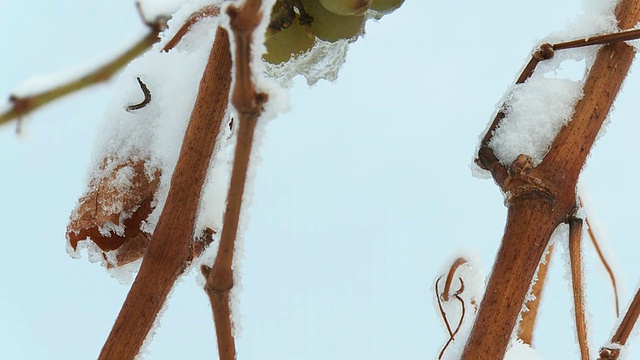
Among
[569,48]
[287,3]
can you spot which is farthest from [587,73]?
[287,3]

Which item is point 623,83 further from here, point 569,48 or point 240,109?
point 240,109

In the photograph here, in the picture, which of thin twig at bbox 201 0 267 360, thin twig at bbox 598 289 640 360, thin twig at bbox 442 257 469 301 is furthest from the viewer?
thin twig at bbox 442 257 469 301

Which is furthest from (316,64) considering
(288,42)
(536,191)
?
(536,191)

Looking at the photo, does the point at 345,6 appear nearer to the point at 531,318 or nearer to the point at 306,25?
the point at 306,25

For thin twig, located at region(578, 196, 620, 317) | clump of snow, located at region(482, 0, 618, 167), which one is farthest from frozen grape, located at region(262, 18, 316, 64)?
thin twig, located at region(578, 196, 620, 317)

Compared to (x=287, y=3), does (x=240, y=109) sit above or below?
below

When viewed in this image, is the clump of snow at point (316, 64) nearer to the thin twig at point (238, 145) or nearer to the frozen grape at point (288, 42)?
the frozen grape at point (288, 42)

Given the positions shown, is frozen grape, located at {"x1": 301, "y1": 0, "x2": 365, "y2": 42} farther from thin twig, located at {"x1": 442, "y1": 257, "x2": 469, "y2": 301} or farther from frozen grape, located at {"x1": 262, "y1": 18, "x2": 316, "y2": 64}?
thin twig, located at {"x1": 442, "y1": 257, "x2": 469, "y2": 301}
